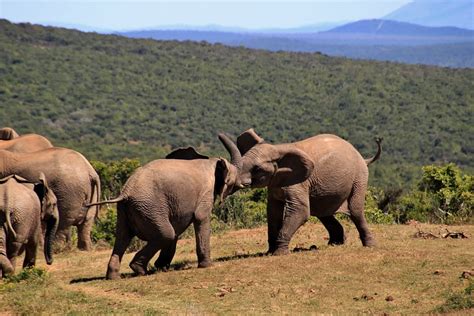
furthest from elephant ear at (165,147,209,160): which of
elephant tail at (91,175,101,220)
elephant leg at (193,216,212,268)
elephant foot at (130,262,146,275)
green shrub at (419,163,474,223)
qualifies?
green shrub at (419,163,474,223)

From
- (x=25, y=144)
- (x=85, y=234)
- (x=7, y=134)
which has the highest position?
(x=25, y=144)

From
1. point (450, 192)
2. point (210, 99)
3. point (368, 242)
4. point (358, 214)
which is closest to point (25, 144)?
point (358, 214)

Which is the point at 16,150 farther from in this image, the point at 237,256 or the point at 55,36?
the point at 55,36

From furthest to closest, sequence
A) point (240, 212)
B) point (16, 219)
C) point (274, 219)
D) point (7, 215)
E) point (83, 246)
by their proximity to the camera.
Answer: point (240, 212) < point (83, 246) < point (274, 219) < point (16, 219) < point (7, 215)

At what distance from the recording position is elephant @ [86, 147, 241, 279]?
46.8 ft

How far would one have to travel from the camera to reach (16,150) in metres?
19.5

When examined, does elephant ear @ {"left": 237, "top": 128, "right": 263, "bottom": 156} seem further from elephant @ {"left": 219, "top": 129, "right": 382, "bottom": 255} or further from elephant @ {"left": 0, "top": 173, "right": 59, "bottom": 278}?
elephant @ {"left": 0, "top": 173, "right": 59, "bottom": 278}

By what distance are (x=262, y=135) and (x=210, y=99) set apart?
575 inches

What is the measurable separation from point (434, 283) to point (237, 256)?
4.14 m

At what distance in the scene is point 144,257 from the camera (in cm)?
1459

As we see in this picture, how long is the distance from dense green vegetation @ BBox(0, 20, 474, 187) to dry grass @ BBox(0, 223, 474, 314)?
145ft

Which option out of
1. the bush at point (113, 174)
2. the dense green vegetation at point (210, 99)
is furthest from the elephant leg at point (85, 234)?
the dense green vegetation at point (210, 99)

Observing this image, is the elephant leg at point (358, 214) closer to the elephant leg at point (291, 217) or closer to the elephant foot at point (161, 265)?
the elephant leg at point (291, 217)

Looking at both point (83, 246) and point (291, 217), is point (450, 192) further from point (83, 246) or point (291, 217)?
point (291, 217)
